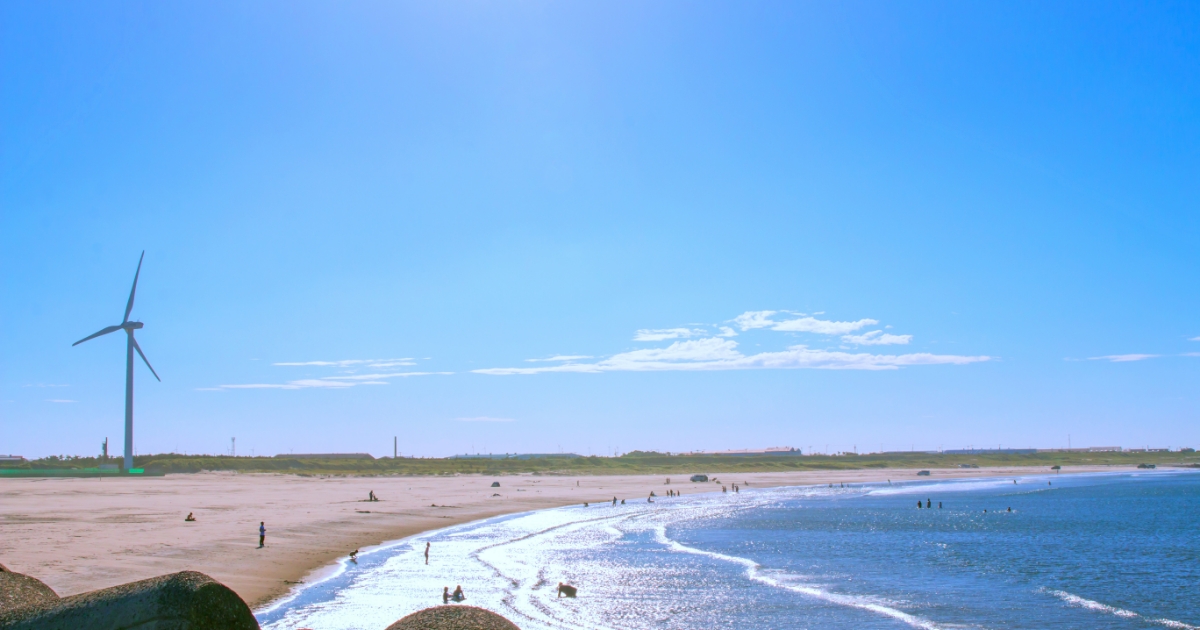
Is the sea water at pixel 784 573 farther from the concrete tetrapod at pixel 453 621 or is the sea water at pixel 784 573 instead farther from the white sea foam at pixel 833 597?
the concrete tetrapod at pixel 453 621

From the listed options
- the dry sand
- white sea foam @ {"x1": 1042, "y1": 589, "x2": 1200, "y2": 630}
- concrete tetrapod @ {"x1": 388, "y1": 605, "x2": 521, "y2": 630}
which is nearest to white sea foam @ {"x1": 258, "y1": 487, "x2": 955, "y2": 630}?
the dry sand

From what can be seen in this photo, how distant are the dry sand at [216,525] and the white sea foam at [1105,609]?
1248 inches

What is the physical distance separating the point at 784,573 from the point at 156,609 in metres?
36.9

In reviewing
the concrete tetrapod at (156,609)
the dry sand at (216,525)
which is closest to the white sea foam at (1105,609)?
the dry sand at (216,525)

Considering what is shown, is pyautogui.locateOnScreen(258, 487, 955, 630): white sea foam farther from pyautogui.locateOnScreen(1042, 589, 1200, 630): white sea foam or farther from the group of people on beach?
pyautogui.locateOnScreen(1042, 589, 1200, 630): white sea foam

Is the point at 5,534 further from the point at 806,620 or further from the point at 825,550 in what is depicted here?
the point at 825,550

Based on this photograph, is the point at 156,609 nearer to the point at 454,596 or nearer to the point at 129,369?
the point at 454,596

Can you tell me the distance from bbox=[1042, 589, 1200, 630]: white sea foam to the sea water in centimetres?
8

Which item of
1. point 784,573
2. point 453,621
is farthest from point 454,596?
point 453,621

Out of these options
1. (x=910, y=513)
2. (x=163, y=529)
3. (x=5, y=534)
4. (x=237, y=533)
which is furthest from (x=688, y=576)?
(x=910, y=513)

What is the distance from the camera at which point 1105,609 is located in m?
33.1

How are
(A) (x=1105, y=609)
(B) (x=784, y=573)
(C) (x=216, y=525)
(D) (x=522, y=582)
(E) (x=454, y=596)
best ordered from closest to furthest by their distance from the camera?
1. (E) (x=454, y=596)
2. (A) (x=1105, y=609)
3. (D) (x=522, y=582)
4. (B) (x=784, y=573)
5. (C) (x=216, y=525)

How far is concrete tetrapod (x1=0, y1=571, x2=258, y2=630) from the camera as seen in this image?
8.20 m

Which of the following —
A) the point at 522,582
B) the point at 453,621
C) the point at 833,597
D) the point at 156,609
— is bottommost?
the point at 833,597
